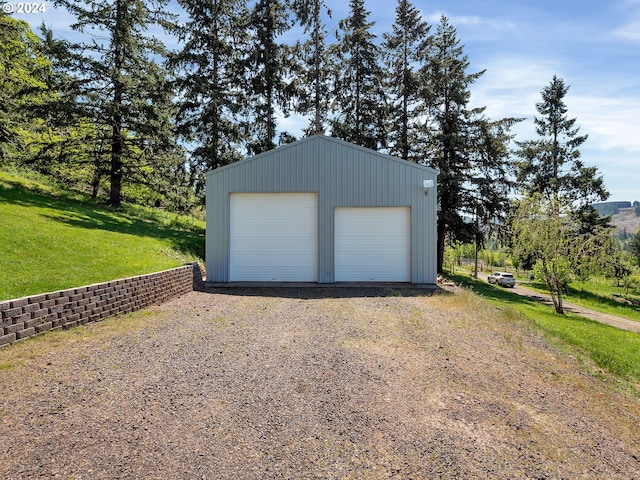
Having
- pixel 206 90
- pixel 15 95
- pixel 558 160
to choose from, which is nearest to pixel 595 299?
pixel 558 160

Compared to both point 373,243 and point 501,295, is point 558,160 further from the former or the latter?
point 373,243

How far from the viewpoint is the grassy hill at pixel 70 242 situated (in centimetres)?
587

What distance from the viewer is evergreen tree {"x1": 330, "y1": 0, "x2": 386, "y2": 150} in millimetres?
18609

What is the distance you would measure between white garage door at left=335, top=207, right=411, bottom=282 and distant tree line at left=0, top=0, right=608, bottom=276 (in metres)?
6.12

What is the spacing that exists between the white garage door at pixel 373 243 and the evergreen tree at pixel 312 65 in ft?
32.2

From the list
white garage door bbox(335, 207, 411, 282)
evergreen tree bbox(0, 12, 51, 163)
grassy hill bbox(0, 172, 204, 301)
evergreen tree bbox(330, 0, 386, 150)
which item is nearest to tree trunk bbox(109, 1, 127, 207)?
grassy hill bbox(0, 172, 204, 301)

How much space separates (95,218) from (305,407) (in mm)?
12068

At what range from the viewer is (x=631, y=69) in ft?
34.6

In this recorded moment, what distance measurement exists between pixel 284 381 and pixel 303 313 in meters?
3.07

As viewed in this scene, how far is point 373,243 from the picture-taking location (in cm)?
1030

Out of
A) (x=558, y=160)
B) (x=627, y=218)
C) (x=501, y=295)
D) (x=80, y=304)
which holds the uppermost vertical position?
(x=627, y=218)

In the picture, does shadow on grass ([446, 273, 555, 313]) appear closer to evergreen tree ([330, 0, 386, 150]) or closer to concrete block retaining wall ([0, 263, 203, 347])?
evergreen tree ([330, 0, 386, 150])
